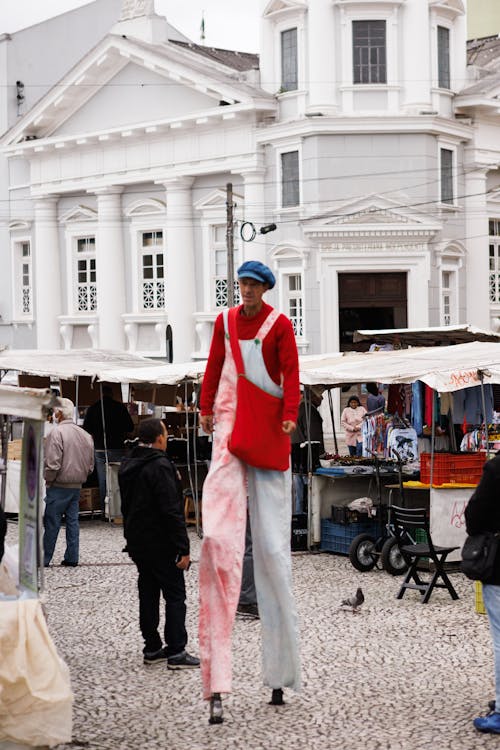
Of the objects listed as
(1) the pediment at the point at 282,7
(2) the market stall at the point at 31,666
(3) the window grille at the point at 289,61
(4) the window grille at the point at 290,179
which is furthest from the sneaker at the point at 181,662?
(1) the pediment at the point at 282,7

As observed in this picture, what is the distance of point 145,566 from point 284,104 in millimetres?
27305

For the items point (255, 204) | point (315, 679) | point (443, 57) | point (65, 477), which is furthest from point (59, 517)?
point (443, 57)

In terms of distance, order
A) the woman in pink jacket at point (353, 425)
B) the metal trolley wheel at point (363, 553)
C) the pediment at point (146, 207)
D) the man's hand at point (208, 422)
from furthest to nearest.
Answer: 1. the pediment at point (146, 207)
2. the woman in pink jacket at point (353, 425)
3. the metal trolley wheel at point (363, 553)
4. the man's hand at point (208, 422)

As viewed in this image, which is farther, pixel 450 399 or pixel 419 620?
pixel 450 399

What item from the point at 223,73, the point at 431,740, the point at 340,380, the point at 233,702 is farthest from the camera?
the point at 223,73

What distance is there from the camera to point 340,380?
15.1 meters

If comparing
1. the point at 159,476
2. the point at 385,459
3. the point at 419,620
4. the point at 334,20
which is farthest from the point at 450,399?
the point at 334,20

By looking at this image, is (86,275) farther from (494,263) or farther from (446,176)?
(494,263)

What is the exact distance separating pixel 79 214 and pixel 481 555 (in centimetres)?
3439

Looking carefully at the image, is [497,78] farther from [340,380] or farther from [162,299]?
[340,380]

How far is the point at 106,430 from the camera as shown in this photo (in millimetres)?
20234

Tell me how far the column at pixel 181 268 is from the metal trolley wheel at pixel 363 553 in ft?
76.1

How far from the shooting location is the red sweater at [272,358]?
779cm

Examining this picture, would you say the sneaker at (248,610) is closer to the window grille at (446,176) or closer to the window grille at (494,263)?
the window grille at (446,176)
